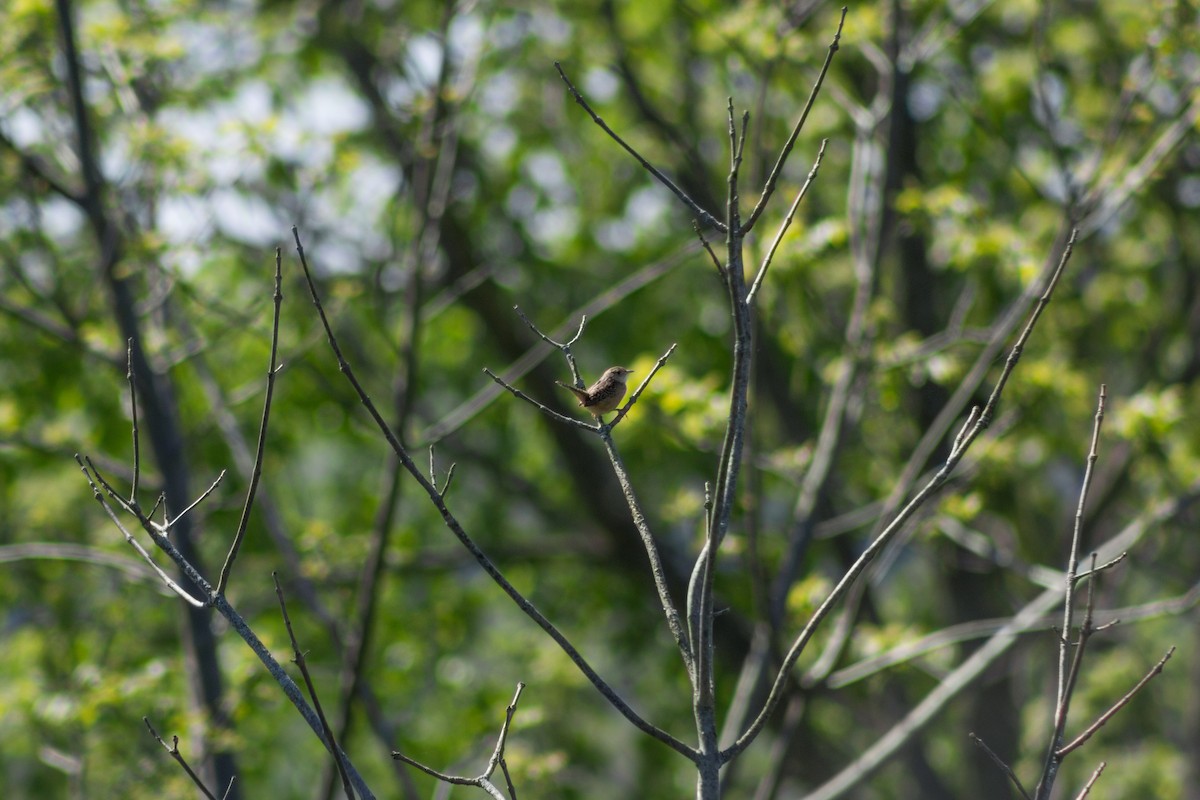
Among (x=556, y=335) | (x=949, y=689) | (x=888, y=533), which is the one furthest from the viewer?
(x=556, y=335)

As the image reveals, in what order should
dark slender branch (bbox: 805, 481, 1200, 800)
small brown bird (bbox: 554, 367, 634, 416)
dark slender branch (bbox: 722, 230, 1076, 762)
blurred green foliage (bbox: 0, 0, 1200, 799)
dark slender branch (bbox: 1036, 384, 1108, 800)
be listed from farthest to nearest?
blurred green foliage (bbox: 0, 0, 1200, 799) → dark slender branch (bbox: 805, 481, 1200, 800) → small brown bird (bbox: 554, 367, 634, 416) → dark slender branch (bbox: 1036, 384, 1108, 800) → dark slender branch (bbox: 722, 230, 1076, 762)

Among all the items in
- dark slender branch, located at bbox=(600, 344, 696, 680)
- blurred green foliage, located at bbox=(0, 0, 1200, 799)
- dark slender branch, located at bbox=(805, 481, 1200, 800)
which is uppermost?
blurred green foliage, located at bbox=(0, 0, 1200, 799)

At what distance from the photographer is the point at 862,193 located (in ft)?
18.7

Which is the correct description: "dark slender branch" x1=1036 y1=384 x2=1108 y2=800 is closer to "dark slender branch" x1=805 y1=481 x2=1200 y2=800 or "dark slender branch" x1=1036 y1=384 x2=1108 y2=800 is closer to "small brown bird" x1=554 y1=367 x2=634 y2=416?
"small brown bird" x1=554 y1=367 x2=634 y2=416

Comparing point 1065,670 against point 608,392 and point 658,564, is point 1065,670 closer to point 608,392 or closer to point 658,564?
point 658,564

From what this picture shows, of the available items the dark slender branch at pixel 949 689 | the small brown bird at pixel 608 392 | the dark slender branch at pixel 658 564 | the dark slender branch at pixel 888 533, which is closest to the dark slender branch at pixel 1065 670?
the dark slender branch at pixel 888 533

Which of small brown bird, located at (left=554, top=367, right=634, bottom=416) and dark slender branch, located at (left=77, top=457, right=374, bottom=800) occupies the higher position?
small brown bird, located at (left=554, top=367, right=634, bottom=416)

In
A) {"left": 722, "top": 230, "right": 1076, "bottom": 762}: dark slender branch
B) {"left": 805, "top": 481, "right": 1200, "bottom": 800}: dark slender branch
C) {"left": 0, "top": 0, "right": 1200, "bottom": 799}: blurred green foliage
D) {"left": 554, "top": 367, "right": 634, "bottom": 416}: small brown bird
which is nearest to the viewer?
{"left": 722, "top": 230, "right": 1076, "bottom": 762}: dark slender branch

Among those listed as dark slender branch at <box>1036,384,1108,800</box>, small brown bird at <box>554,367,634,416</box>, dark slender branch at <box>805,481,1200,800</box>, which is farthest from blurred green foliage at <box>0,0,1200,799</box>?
dark slender branch at <box>1036,384,1108,800</box>

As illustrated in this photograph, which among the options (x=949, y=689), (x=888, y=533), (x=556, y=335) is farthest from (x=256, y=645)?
(x=556, y=335)

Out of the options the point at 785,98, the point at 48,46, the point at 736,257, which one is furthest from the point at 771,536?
the point at 736,257

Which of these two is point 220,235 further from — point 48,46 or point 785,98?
point 785,98

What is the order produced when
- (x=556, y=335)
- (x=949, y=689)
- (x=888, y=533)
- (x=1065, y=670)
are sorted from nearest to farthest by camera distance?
(x=888, y=533) → (x=1065, y=670) → (x=949, y=689) → (x=556, y=335)

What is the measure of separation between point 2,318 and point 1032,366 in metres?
6.99
